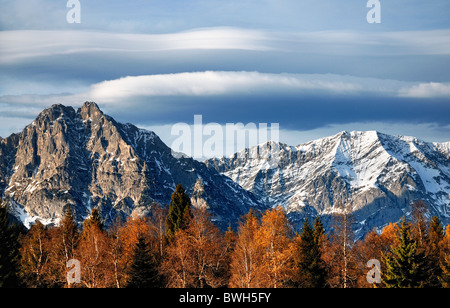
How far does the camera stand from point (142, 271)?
95.8 m

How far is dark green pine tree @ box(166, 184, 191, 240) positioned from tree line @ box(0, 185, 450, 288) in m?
0.41

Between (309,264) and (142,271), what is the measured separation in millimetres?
28002

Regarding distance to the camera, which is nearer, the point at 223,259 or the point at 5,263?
the point at 5,263

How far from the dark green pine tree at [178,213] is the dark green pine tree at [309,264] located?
2496cm

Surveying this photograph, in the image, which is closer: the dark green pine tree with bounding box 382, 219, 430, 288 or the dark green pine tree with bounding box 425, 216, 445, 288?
the dark green pine tree with bounding box 382, 219, 430, 288

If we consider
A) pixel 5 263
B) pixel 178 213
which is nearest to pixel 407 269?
pixel 178 213

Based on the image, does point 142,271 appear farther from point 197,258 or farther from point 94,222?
point 94,222

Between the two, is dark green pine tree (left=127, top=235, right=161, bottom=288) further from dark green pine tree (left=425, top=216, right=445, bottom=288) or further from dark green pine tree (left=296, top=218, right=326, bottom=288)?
dark green pine tree (left=425, top=216, right=445, bottom=288)

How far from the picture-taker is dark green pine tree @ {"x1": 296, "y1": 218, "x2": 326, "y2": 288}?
334ft

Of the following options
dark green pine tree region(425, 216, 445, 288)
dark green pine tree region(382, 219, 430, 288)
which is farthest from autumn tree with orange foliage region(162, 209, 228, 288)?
dark green pine tree region(425, 216, 445, 288)

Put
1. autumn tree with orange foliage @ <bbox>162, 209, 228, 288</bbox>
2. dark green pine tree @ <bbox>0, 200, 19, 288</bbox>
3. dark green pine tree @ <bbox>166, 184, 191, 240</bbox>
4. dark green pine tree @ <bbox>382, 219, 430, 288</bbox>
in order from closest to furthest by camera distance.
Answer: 1. dark green pine tree @ <bbox>382, 219, 430, 288</bbox>
2. dark green pine tree @ <bbox>0, 200, 19, 288</bbox>
3. autumn tree with orange foliage @ <bbox>162, 209, 228, 288</bbox>
4. dark green pine tree @ <bbox>166, 184, 191, 240</bbox>

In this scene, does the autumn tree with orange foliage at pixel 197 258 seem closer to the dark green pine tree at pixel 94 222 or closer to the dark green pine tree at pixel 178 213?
the dark green pine tree at pixel 178 213
